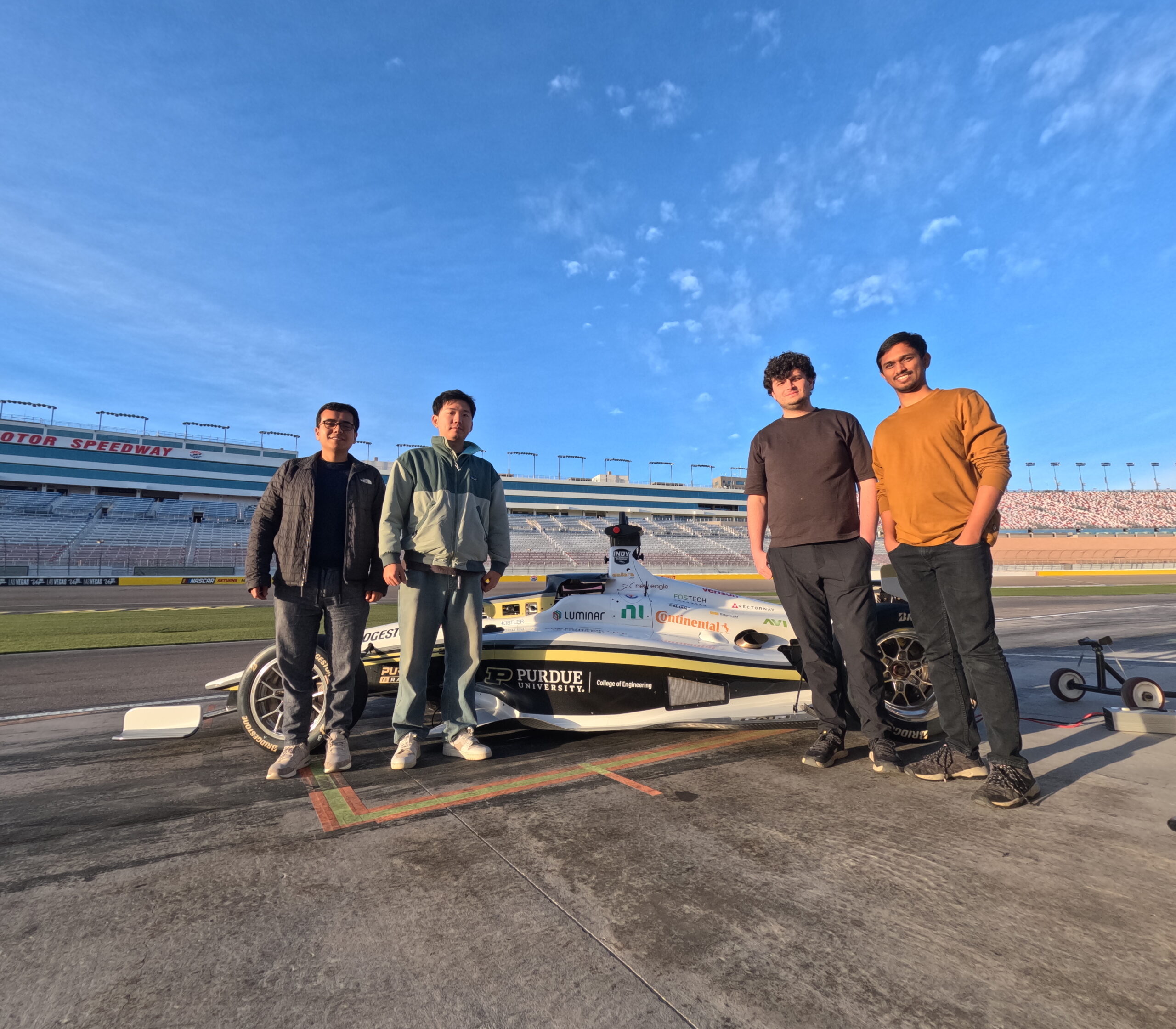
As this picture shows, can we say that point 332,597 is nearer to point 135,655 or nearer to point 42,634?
point 135,655

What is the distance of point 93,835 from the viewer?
2291 millimetres

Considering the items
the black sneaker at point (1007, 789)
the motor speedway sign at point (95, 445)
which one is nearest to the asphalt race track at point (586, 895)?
the black sneaker at point (1007, 789)

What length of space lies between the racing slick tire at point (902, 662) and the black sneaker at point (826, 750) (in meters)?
0.76

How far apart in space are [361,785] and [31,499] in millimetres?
67771

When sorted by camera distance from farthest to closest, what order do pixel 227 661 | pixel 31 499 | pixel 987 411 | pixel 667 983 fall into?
pixel 31 499 → pixel 227 661 → pixel 987 411 → pixel 667 983

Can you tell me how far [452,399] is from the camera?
361 cm

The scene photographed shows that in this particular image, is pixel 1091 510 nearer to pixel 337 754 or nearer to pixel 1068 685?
pixel 1068 685

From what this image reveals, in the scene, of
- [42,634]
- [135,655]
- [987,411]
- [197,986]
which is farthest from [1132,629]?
[42,634]

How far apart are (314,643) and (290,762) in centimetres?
63

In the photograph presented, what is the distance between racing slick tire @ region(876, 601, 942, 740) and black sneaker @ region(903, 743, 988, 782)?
80 cm

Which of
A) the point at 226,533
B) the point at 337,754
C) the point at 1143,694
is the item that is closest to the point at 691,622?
the point at 337,754

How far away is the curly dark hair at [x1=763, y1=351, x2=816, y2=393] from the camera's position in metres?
3.36

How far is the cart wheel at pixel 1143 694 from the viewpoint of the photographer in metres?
4.09

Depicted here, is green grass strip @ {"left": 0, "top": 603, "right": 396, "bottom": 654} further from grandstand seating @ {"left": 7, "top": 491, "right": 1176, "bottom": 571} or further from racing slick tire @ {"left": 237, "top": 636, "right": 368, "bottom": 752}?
grandstand seating @ {"left": 7, "top": 491, "right": 1176, "bottom": 571}
